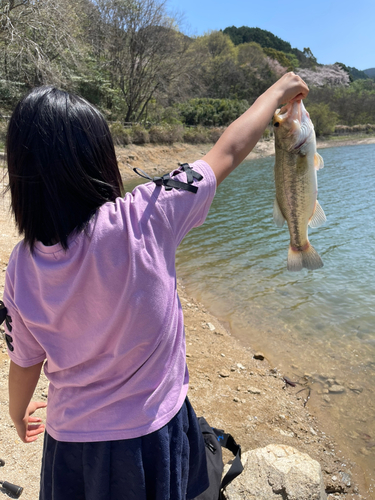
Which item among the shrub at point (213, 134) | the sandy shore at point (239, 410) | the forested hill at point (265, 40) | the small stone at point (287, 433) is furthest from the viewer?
the forested hill at point (265, 40)

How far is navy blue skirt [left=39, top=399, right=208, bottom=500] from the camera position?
3.65ft

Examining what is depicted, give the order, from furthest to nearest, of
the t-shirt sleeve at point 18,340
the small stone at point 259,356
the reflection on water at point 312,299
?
the small stone at point 259,356, the reflection on water at point 312,299, the t-shirt sleeve at point 18,340

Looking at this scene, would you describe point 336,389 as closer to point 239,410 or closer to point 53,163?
point 239,410

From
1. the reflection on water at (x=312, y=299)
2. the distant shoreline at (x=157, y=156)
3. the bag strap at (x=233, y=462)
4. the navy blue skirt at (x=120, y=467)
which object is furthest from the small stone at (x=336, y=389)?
the distant shoreline at (x=157, y=156)

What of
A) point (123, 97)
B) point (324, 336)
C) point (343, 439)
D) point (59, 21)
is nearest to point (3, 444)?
point (343, 439)

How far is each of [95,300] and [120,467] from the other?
565 millimetres

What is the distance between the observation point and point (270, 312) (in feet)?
19.6

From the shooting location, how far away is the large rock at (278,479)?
2.36 m

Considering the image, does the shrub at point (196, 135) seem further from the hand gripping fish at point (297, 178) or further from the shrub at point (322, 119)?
the hand gripping fish at point (297, 178)

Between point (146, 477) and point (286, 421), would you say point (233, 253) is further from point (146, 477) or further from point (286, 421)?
point (146, 477)

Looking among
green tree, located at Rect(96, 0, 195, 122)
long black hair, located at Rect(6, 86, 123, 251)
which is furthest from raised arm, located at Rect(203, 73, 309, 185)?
green tree, located at Rect(96, 0, 195, 122)

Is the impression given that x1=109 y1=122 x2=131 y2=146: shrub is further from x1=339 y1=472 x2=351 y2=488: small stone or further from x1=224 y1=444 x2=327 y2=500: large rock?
x1=224 y1=444 x2=327 y2=500: large rock

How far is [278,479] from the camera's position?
2426 mm

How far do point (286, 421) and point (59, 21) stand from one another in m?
15.8
